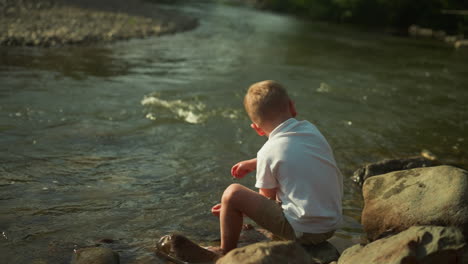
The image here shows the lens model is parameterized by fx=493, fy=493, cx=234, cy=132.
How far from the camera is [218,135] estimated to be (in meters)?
6.37

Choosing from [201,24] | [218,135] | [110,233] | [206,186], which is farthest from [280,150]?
[201,24]

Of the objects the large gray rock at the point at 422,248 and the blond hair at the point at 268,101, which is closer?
the large gray rock at the point at 422,248


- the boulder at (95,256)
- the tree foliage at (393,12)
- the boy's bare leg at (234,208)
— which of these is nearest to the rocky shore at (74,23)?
the boulder at (95,256)

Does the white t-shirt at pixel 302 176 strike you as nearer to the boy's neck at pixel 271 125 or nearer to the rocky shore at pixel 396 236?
the boy's neck at pixel 271 125

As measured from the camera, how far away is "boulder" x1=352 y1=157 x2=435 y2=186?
5.01 metres

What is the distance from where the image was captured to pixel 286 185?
3.12 m

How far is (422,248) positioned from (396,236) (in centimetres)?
22

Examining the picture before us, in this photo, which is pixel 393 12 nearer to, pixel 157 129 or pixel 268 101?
pixel 157 129

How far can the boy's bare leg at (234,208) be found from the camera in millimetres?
3146

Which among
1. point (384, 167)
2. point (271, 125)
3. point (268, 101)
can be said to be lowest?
point (384, 167)

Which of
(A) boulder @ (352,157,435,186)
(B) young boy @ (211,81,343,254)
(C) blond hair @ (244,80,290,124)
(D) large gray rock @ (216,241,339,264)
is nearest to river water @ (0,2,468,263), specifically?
(A) boulder @ (352,157,435,186)

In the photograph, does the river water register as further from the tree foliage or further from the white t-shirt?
the tree foliage

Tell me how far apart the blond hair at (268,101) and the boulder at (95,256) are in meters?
1.29

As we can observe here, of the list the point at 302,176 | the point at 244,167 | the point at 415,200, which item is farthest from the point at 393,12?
the point at 302,176
